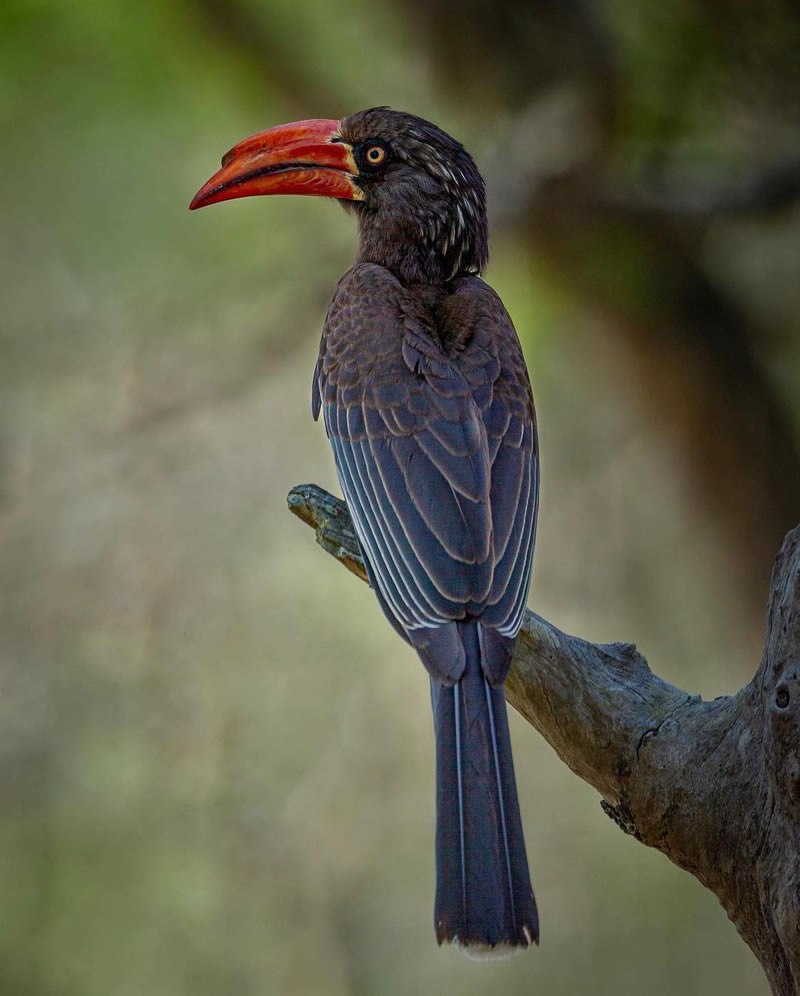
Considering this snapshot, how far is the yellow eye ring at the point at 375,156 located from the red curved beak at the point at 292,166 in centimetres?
3

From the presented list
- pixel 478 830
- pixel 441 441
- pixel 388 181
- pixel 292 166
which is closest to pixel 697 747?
pixel 478 830

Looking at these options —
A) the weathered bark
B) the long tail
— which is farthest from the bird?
the weathered bark

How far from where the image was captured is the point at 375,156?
244 cm

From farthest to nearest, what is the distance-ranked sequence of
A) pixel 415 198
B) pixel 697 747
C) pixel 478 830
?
pixel 415 198, pixel 697 747, pixel 478 830

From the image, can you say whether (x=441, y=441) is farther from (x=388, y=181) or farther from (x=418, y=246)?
(x=388, y=181)

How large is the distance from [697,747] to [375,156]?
1334 millimetres

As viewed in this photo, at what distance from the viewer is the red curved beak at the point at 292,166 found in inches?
96.5

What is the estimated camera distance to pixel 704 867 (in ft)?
5.66

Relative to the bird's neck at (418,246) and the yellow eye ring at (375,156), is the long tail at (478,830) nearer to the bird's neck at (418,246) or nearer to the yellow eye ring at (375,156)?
the bird's neck at (418,246)

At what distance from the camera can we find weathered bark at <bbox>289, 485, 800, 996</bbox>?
1450mm

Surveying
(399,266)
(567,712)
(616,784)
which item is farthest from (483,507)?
(399,266)

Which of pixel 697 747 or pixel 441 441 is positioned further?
pixel 441 441

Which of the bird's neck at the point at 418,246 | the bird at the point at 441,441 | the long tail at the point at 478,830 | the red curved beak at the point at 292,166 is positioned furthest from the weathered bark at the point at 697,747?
the red curved beak at the point at 292,166

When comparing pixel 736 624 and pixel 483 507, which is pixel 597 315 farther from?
pixel 483 507
